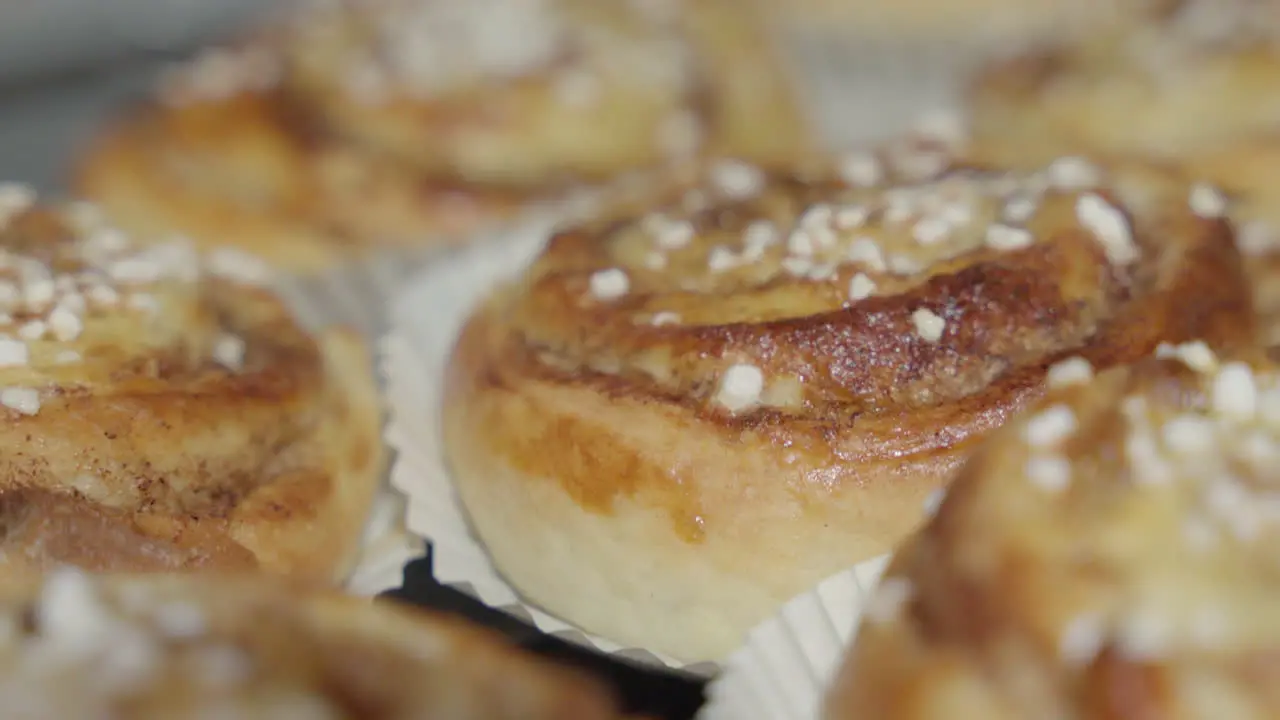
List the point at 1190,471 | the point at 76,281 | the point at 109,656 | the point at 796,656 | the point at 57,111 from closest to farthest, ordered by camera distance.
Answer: the point at 109,656, the point at 1190,471, the point at 796,656, the point at 76,281, the point at 57,111

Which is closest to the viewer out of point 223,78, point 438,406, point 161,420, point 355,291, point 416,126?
point 161,420

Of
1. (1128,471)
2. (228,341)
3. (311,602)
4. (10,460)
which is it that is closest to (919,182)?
(1128,471)

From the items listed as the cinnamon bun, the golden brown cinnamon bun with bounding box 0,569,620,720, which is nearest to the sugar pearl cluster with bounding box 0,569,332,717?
the golden brown cinnamon bun with bounding box 0,569,620,720

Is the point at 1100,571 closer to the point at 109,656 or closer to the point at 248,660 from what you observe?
the point at 248,660

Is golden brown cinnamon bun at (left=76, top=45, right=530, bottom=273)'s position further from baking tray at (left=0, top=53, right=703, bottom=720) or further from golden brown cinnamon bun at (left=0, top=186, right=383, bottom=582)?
golden brown cinnamon bun at (left=0, top=186, right=383, bottom=582)

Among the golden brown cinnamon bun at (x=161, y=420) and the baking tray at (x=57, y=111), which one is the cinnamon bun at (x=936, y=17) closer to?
the baking tray at (x=57, y=111)

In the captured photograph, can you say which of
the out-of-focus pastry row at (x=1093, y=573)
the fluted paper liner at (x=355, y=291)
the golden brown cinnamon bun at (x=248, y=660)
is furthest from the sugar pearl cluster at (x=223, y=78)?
the out-of-focus pastry row at (x=1093, y=573)

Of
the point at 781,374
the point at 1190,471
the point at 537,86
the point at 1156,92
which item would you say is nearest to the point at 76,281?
the point at 781,374
